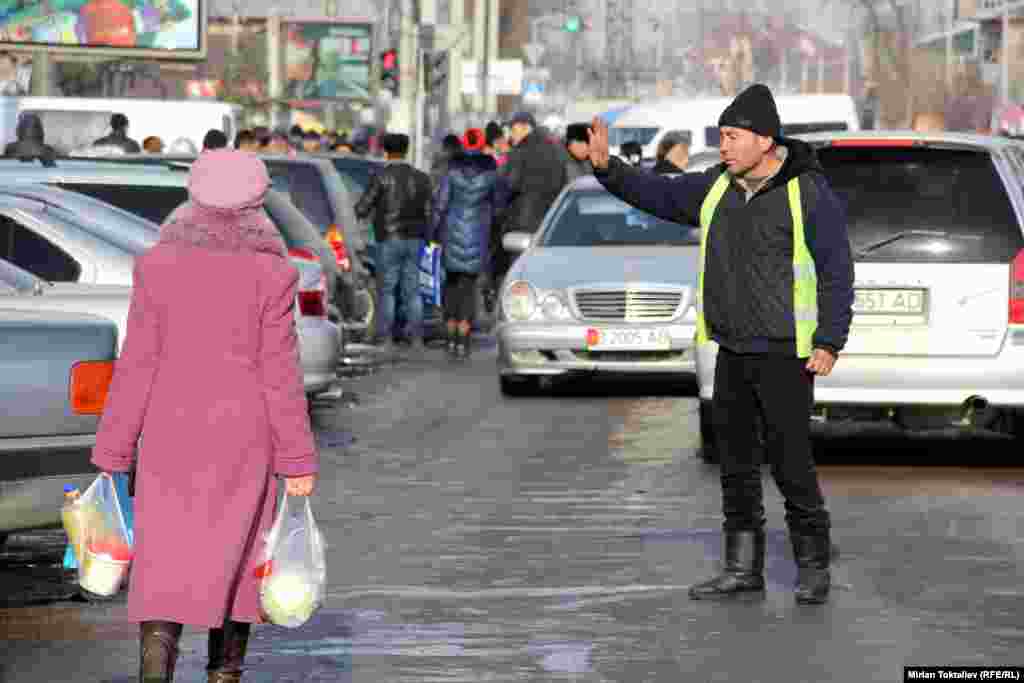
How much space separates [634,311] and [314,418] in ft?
7.83

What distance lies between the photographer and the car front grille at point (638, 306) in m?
18.2

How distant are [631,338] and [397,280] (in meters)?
5.58

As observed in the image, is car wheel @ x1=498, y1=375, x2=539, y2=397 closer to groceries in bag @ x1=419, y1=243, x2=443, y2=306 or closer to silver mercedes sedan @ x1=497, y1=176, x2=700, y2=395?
silver mercedes sedan @ x1=497, y1=176, x2=700, y2=395

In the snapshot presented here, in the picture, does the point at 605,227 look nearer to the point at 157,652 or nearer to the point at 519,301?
the point at 519,301

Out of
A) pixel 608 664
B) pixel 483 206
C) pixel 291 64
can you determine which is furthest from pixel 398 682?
pixel 291 64

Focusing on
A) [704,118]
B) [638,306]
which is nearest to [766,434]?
[638,306]

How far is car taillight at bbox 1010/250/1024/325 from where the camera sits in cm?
1320

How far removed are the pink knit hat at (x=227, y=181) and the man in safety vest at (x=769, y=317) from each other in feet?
9.37

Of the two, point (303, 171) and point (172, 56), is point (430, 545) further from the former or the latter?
point (172, 56)

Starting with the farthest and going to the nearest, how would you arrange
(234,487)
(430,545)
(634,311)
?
(634,311) → (430,545) → (234,487)

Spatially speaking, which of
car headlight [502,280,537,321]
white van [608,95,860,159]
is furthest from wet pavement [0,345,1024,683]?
white van [608,95,860,159]

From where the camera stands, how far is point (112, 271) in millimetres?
13148

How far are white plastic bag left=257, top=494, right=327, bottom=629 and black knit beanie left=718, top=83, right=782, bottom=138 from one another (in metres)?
3.00

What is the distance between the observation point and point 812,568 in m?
9.53
